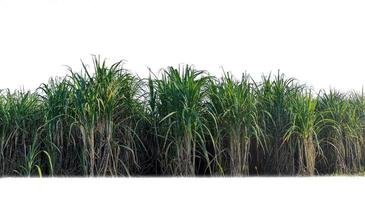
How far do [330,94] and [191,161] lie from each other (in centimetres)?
259

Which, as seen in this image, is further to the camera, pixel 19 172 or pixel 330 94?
pixel 330 94

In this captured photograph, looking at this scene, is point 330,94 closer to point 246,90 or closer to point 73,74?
point 246,90

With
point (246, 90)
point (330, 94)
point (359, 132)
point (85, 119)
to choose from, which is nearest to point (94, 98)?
point (85, 119)

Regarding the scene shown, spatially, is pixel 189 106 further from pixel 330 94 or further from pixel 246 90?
pixel 330 94

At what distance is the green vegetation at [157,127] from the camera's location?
4988 mm

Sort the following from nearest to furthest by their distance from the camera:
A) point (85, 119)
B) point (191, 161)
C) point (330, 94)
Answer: point (85, 119) < point (191, 161) < point (330, 94)

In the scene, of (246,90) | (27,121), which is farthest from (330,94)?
(27,121)

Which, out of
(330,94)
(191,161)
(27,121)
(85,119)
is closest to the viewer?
(85,119)

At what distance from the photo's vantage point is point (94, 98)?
195 inches

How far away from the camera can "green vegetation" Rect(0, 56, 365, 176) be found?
4.99 metres

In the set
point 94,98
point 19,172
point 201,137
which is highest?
point 94,98

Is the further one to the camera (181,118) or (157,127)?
(157,127)

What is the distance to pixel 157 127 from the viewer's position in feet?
17.6

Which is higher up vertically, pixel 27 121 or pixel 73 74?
pixel 73 74
